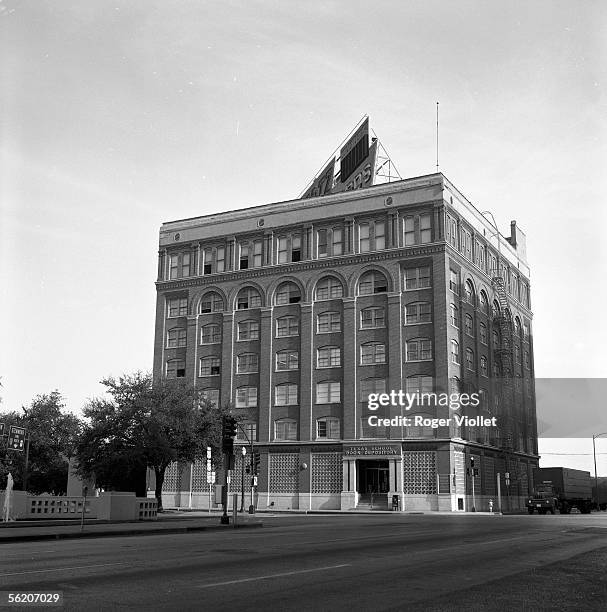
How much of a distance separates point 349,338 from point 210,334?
15454mm

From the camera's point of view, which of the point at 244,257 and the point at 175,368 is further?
the point at 175,368

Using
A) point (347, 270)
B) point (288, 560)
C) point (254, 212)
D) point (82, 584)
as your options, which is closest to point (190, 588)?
point (82, 584)

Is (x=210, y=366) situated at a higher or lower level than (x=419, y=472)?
higher

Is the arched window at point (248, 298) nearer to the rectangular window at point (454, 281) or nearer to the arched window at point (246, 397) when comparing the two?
the arched window at point (246, 397)

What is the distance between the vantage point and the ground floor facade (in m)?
66.3

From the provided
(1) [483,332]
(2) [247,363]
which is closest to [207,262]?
(2) [247,363]

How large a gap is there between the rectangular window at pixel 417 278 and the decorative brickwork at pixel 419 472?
47.8 feet

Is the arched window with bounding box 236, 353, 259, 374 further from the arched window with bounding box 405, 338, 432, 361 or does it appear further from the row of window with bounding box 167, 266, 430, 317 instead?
the arched window with bounding box 405, 338, 432, 361

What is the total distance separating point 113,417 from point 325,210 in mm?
31252

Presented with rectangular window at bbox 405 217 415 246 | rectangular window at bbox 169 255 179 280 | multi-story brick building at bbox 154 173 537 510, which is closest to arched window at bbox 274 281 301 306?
multi-story brick building at bbox 154 173 537 510

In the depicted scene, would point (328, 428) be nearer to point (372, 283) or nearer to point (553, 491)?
point (372, 283)

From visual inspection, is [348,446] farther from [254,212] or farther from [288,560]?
[288,560]

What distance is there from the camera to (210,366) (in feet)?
260

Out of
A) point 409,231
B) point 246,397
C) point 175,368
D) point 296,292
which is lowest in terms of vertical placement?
point 246,397
